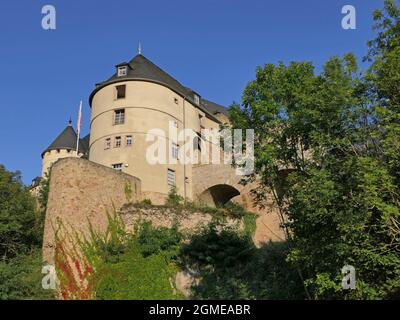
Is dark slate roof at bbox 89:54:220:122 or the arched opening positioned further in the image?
the arched opening

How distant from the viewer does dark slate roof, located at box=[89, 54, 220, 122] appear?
118ft

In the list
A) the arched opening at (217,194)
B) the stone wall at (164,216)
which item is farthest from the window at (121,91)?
the stone wall at (164,216)

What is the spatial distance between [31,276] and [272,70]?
14.2m

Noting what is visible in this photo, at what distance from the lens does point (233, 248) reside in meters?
23.9

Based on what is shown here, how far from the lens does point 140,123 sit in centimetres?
3469

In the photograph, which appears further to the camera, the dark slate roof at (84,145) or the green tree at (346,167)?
the dark slate roof at (84,145)

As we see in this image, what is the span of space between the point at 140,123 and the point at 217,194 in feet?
26.3

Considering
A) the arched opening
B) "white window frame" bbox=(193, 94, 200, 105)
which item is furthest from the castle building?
"white window frame" bbox=(193, 94, 200, 105)

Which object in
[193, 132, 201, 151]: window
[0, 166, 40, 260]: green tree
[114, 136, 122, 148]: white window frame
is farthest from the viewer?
[193, 132, 201, 151]: window

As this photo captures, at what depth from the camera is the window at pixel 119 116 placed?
115 feet

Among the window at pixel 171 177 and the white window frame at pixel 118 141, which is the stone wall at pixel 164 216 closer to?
the window at pixel 171 177

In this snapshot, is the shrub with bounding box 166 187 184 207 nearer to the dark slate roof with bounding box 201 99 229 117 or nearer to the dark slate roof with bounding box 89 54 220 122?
the dark slate roof with bounding box 89 54 220 122

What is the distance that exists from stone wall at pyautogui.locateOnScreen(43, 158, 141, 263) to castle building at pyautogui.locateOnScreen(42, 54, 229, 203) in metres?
5.63

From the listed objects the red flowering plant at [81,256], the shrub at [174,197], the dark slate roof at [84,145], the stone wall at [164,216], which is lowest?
the red flowering plant at [81,256]
